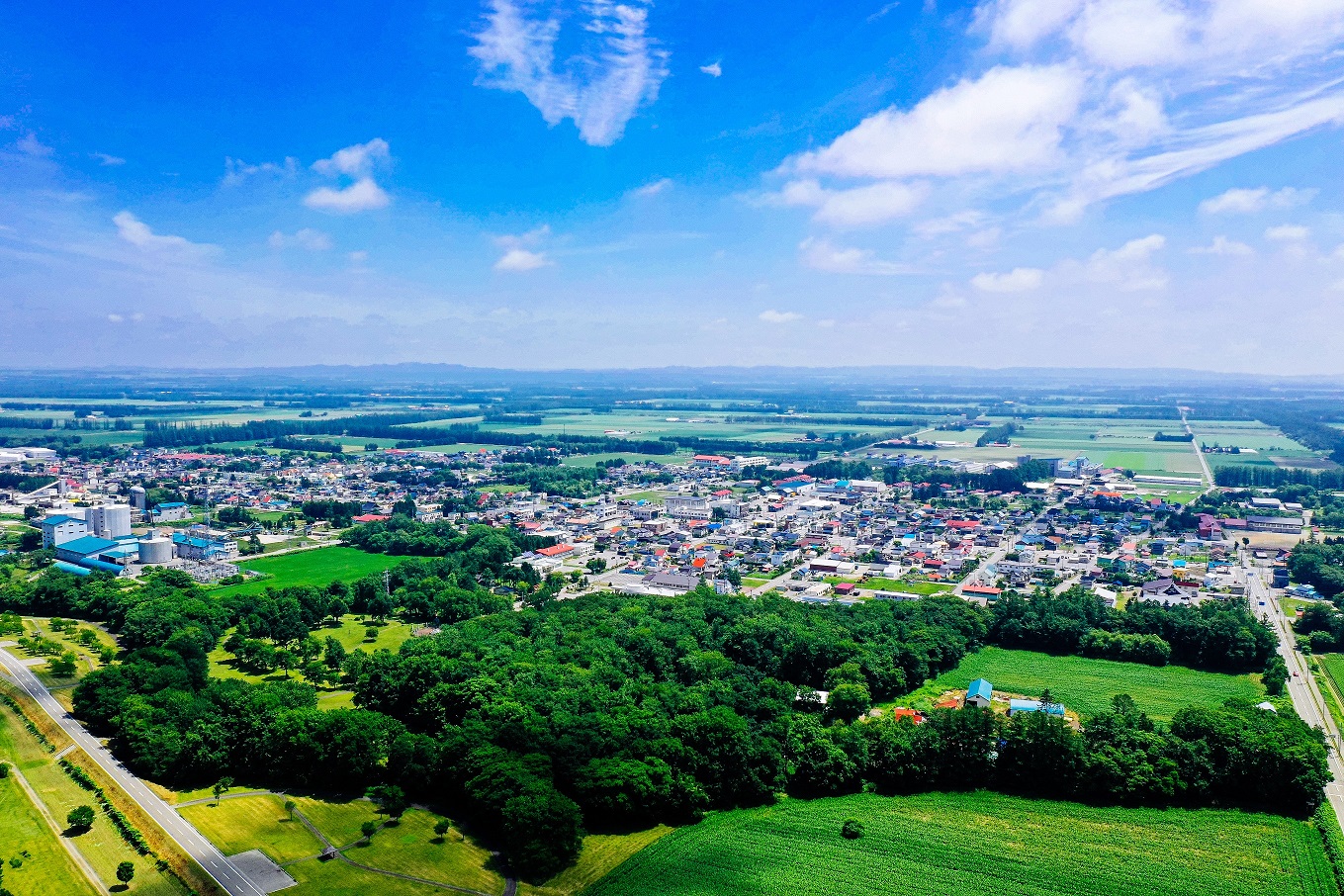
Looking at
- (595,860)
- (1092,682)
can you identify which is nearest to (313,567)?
(595,860)

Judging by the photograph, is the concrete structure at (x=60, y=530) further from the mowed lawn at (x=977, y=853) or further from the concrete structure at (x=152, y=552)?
the mowed lawn at (x=977, y=853)

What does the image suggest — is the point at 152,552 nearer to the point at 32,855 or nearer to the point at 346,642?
the point at 346,642

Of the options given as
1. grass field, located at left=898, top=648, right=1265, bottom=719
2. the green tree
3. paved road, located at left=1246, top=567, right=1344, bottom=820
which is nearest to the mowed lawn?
paved road, located at left=1246, top=567, right=1344, bottom=820

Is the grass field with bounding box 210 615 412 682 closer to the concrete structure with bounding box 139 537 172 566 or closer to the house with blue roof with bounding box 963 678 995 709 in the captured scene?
the concrete structure with bounding box 139 537 172 566

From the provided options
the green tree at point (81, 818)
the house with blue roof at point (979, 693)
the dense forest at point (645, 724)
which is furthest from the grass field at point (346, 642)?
the house with blue roof at point (979, 693)

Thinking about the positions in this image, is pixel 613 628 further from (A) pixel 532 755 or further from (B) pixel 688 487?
(B) pixel 688 487

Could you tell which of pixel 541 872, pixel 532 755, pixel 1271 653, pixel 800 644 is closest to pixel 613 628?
pixel 800 644
